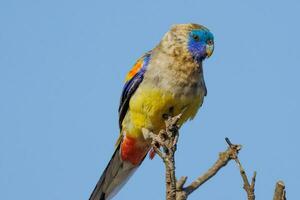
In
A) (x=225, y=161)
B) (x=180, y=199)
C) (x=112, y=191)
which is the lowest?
(x=180, y=199)

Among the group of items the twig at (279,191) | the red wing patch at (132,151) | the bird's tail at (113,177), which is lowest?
the twig at (279,191)

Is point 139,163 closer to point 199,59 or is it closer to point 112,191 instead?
point 112,191

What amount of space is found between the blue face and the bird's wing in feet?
2.27

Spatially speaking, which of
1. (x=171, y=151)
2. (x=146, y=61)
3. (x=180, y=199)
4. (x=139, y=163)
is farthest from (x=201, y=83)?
(x=180, y=199)

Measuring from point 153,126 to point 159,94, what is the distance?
493 millimetres

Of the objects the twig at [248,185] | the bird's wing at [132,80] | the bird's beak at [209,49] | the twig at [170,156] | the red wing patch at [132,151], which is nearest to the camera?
the twig at [248,185]

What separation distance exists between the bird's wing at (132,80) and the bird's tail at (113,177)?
777 mm

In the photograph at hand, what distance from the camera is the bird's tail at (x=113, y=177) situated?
772 centimetres

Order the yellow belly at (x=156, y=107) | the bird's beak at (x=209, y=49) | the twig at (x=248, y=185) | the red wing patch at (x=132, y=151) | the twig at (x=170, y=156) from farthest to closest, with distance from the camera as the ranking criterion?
the red wing patch at (x=132, y=151) < the bird's beak at (x=209, y=49) < the yellow belly at (x=156, y=107) < the twig at (x=170, y=156) < the twig at (x=248, y=185)

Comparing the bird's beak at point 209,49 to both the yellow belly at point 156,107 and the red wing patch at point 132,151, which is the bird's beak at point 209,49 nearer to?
the yellow belly at point 156,107

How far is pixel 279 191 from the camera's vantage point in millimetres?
3443

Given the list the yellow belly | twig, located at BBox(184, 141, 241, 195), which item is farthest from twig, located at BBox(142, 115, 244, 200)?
the yellow belly

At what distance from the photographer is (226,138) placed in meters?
4.48

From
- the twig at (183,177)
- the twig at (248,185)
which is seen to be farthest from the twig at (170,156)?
the twig at (248,185)
